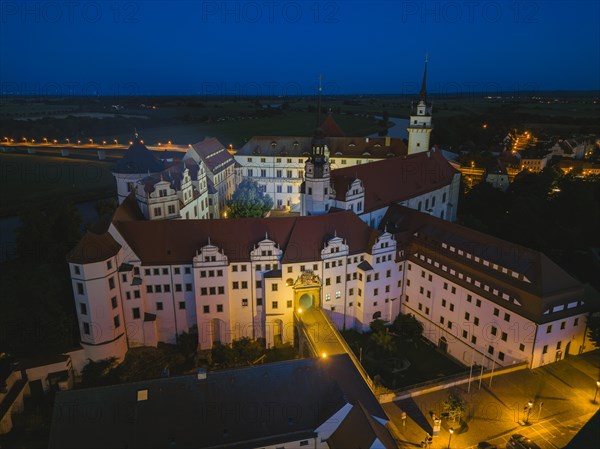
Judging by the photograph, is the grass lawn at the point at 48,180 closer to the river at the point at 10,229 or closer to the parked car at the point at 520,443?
the river at the point at 10,229

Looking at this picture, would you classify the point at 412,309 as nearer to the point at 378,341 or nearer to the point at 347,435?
the point at 378,341

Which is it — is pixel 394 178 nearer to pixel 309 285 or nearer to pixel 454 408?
pixel 309 285

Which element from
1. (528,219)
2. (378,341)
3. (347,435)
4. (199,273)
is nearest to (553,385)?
(378,341)

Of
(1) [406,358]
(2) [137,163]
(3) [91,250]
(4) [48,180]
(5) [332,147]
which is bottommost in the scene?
(1) [406,358]

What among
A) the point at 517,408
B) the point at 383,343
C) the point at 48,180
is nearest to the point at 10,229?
the point at 48,180

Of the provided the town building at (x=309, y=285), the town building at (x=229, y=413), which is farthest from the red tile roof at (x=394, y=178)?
the town building at (x=229, y=413)

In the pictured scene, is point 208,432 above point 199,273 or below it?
below
